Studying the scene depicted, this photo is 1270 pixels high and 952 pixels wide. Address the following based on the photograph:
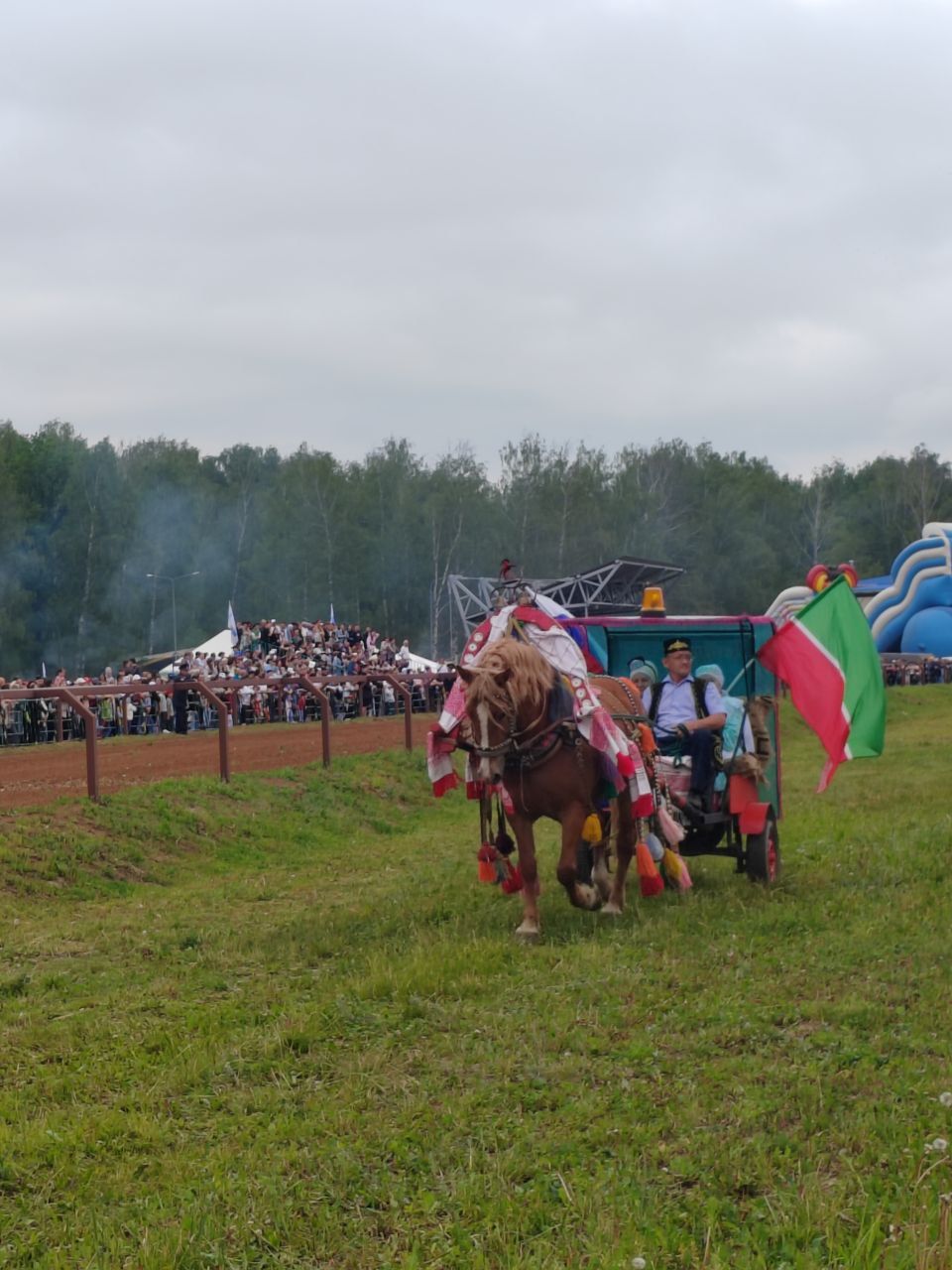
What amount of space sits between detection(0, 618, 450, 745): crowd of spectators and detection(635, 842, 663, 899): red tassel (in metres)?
6.72

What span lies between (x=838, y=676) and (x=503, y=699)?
318 cm

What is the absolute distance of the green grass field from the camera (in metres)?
4.26

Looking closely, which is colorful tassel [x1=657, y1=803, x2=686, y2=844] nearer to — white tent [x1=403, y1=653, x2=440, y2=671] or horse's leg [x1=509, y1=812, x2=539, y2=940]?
horse's leg [x1=509, y1=812, x2=539, y2=940]

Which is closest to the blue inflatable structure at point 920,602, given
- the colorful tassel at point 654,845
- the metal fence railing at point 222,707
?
the metal fence railing at point 222,707

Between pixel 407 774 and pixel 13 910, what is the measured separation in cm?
907

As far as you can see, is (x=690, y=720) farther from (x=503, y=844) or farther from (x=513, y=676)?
(x=513, y=676)

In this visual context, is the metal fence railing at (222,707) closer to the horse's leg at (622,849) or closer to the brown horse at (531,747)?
the horse's leg at (622,849)

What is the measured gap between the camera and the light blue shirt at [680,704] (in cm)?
998

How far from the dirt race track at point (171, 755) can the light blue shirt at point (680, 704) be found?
6.47 meters

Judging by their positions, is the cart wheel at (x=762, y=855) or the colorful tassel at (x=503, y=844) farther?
the cart wheel at (x=762, y=855)

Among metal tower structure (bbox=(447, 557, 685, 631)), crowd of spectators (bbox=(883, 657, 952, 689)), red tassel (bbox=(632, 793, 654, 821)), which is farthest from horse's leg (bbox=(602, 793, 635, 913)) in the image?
crowd of spectators (bbox=(883, 657, 952, 689))

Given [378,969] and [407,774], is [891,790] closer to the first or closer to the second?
[407,774]

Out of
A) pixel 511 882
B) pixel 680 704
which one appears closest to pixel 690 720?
pixel 680 704

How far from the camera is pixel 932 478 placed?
283 ft
